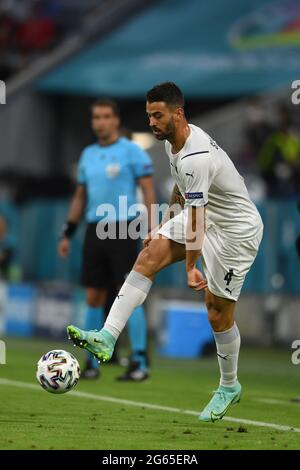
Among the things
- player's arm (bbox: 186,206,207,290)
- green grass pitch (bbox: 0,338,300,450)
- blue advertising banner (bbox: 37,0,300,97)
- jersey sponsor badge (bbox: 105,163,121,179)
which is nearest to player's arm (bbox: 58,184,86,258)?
jersey sponsor badge (bbox: 105,163,121,179)

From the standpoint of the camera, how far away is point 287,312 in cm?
1572

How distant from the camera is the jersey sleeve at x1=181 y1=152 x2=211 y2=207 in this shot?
7316 mm

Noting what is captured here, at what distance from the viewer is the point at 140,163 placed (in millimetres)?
10992

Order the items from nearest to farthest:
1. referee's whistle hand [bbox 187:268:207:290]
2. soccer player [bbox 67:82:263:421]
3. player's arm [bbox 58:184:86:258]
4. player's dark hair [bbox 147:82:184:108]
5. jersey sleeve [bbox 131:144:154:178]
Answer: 1. referee's whistle hand [bbox 187:268:207:290]
2. soccer player [bbox 67:82:263:421]
3. player's dark hair [bbox 147:82:184:108]
4. jersey sleeve [bbox 131:144:154:178]
5. player's arm [bbox 58:184:86:258]

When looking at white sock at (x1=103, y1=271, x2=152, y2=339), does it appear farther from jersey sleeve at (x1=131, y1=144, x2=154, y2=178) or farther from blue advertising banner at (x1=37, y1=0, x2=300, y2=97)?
blue advertising banner at (x1=37, y1=0, x2=300, y2=97)

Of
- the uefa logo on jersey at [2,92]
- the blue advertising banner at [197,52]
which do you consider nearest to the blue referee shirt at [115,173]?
the blue advertising banner at [197,52]

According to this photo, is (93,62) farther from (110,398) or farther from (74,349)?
(110,398)

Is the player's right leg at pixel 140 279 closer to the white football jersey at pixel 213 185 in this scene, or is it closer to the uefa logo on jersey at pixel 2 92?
the white football jersey at pixel 213 185

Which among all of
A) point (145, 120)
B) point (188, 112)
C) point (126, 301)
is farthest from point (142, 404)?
point (188, 112)

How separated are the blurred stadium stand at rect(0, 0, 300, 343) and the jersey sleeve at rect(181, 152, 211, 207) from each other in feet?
27.8

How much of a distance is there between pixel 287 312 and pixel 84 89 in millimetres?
6880

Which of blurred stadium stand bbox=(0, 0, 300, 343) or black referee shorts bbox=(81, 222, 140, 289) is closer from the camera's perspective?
black referee shorts bbox=(81, 222, 140, 289)

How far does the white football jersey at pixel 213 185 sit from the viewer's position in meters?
7.35

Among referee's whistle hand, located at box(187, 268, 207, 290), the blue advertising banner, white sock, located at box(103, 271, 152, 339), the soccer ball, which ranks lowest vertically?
the soccer ball
